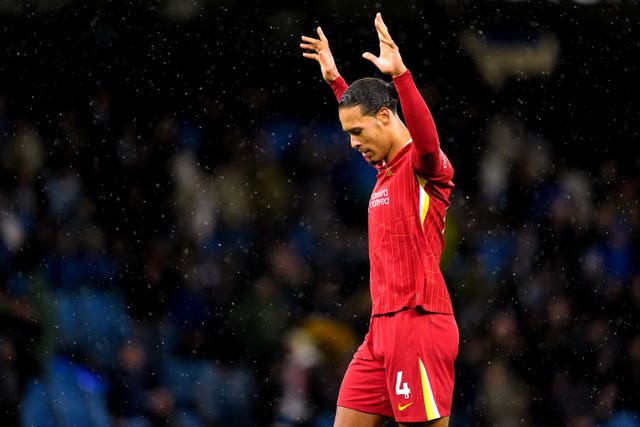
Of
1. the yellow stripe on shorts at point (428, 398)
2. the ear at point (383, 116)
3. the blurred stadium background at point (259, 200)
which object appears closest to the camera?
the yellow stripe on shorts at point (428, 398)

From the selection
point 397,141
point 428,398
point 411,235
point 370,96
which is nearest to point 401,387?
point 428,398

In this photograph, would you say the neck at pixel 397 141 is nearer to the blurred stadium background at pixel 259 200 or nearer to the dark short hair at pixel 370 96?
the dark short hair at pixel 370 96

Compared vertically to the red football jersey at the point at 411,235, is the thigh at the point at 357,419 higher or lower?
lower

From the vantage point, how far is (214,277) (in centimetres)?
455

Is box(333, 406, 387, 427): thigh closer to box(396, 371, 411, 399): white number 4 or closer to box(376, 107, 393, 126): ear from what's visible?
Answer: box(396, 371, 411, 399): white number 4

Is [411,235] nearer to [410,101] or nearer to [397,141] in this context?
[397,141]

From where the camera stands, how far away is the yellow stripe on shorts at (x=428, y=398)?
230 centimetres

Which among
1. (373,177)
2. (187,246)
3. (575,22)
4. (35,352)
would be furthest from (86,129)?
(575,22)

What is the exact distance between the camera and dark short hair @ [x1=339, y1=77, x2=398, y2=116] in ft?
7.95

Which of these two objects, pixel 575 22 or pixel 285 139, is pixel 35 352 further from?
pixel 575 22

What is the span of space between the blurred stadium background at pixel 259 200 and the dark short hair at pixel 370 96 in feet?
6.45

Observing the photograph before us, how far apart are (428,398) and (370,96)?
2.45ft

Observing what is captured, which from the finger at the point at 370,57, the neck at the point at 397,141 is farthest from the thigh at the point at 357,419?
the finger at the point at 370,57

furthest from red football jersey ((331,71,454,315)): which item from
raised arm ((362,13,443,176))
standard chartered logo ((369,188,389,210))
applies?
raised arm ((362,13,443,176))
